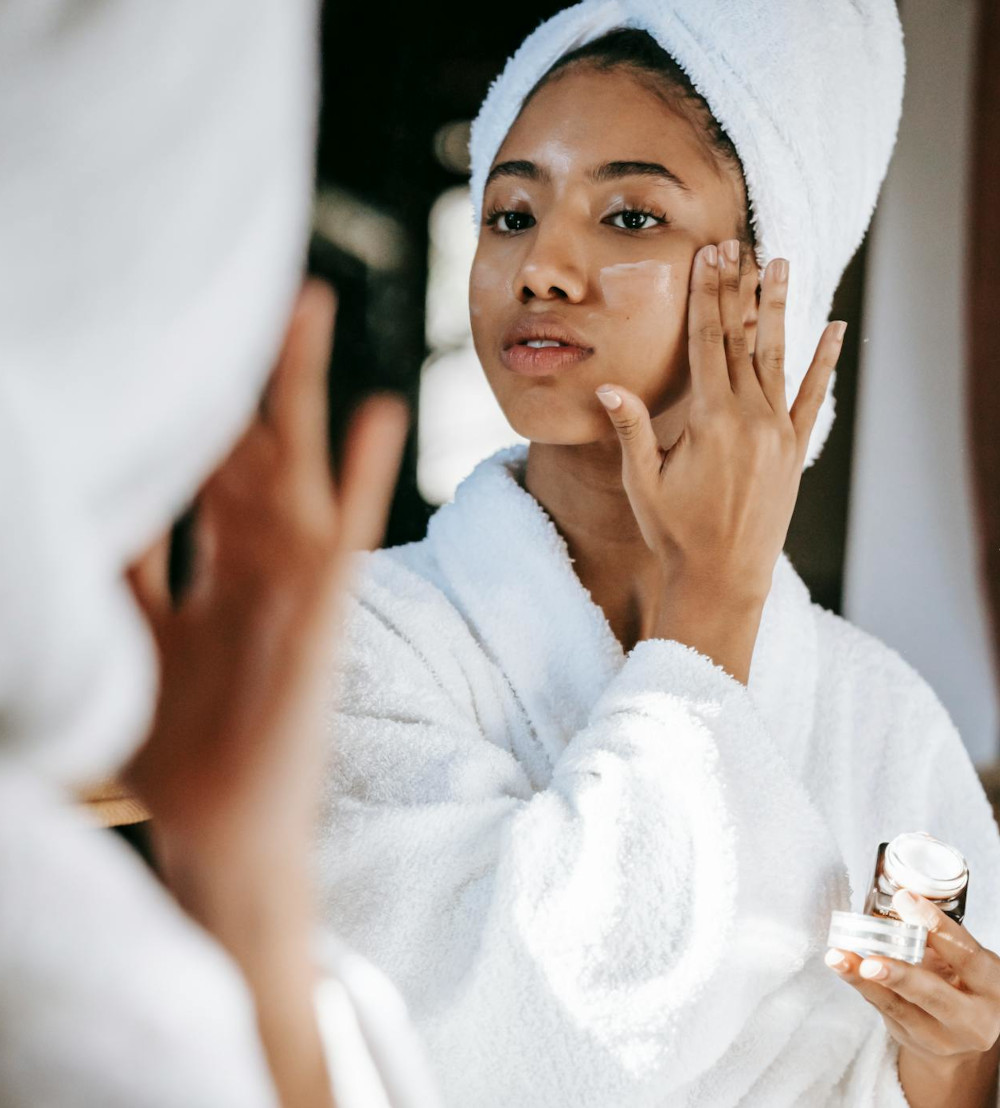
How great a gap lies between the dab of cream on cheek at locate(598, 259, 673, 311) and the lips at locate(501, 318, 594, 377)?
0.03 metres

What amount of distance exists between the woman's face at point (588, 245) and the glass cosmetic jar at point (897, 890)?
0.92ft

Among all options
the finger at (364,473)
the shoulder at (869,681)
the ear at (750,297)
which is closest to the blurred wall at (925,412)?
the shoulder at (869,681)

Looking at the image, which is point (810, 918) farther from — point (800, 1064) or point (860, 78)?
point (860, 78)

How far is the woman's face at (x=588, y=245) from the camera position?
60 cm

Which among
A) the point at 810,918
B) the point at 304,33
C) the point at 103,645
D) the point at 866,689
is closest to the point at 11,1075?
the point at 103,645

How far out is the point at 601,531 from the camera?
0.69 meters

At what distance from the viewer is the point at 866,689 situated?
721 mm

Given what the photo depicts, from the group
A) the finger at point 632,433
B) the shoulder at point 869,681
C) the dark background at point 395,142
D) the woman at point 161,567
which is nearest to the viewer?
the woman at point 161,567

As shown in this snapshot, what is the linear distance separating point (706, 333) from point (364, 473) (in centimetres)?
31

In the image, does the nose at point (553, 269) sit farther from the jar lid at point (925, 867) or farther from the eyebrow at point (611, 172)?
the jar lid at point (925, 867)

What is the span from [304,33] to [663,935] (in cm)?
41

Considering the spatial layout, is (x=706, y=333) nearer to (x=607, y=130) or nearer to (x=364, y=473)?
(x=607, y=130)

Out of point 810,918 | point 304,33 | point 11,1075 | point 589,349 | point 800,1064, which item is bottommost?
point 800,1064

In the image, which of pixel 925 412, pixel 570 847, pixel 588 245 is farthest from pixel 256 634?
pixel 925 412
